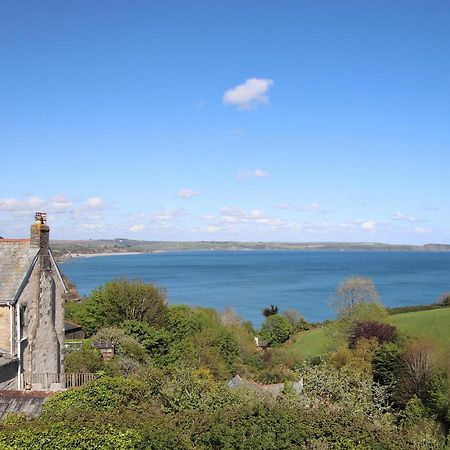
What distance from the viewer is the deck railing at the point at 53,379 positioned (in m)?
18.7

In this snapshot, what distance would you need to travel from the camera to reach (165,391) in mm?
14953

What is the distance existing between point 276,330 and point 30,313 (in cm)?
5303

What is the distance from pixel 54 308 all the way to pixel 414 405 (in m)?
17.6

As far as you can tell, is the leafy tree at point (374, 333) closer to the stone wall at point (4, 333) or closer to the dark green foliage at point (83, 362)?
the dark green foliage at point (83, 362)

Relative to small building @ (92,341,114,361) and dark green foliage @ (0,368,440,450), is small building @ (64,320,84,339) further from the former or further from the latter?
dark green foliage @ (0,368,440,450)

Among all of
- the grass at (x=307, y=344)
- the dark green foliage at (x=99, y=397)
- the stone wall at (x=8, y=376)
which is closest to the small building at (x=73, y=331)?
the stone wall at (x=8, y=376)

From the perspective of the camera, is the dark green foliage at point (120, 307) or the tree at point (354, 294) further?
the tree at point (354, 294)

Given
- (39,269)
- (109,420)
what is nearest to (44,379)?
(39,269)

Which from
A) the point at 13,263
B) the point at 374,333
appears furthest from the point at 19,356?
the point at 374,333

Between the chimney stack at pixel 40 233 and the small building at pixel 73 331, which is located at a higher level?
the chimney stack at pixel 40 233

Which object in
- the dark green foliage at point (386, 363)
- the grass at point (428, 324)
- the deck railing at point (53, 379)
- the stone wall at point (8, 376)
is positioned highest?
Result: the stone wall at point (8, 376)

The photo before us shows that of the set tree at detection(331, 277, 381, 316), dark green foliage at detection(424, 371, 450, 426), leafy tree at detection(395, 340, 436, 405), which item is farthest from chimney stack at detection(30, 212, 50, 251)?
tree at detection(331, 277, 381, 316)

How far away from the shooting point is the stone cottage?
17.9 metres

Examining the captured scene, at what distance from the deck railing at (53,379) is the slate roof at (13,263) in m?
3.25
